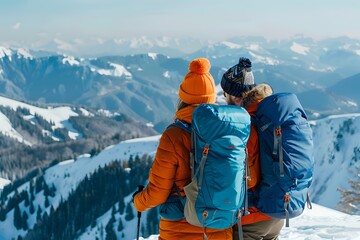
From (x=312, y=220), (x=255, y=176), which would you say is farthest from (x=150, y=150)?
(x=255, y=176)

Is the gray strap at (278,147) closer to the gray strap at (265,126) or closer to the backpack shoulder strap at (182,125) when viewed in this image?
the gray strap at (265,126)

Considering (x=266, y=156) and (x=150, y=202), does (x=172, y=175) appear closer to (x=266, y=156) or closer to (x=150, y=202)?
(x=150, y=202)

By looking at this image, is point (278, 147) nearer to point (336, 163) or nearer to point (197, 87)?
point (197, 87)

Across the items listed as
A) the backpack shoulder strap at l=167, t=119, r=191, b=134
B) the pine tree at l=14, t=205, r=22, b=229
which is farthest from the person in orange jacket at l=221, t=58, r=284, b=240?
the pine tree at l=14, t=205, r=22, b=229

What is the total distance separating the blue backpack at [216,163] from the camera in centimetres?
705

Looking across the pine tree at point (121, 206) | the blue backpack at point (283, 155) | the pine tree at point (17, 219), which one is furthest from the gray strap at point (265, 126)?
the pine tree at point (17, 219)

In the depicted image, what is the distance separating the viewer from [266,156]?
7.81 metres

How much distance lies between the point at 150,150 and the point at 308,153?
168806 mm

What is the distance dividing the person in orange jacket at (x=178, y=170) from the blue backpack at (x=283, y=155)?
37.0 inches

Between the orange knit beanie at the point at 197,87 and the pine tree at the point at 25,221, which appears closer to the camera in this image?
the orange knit beanie at the point at 197,87

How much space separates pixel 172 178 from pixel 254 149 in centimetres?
161

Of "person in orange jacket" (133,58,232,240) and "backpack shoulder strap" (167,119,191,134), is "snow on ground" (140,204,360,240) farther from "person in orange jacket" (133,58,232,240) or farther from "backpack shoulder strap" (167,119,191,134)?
"backpack shoulder strap" (167,119,191,134)

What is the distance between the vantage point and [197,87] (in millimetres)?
7773

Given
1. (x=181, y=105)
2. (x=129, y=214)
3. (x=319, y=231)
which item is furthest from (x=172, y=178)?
(x=129, y=214)
